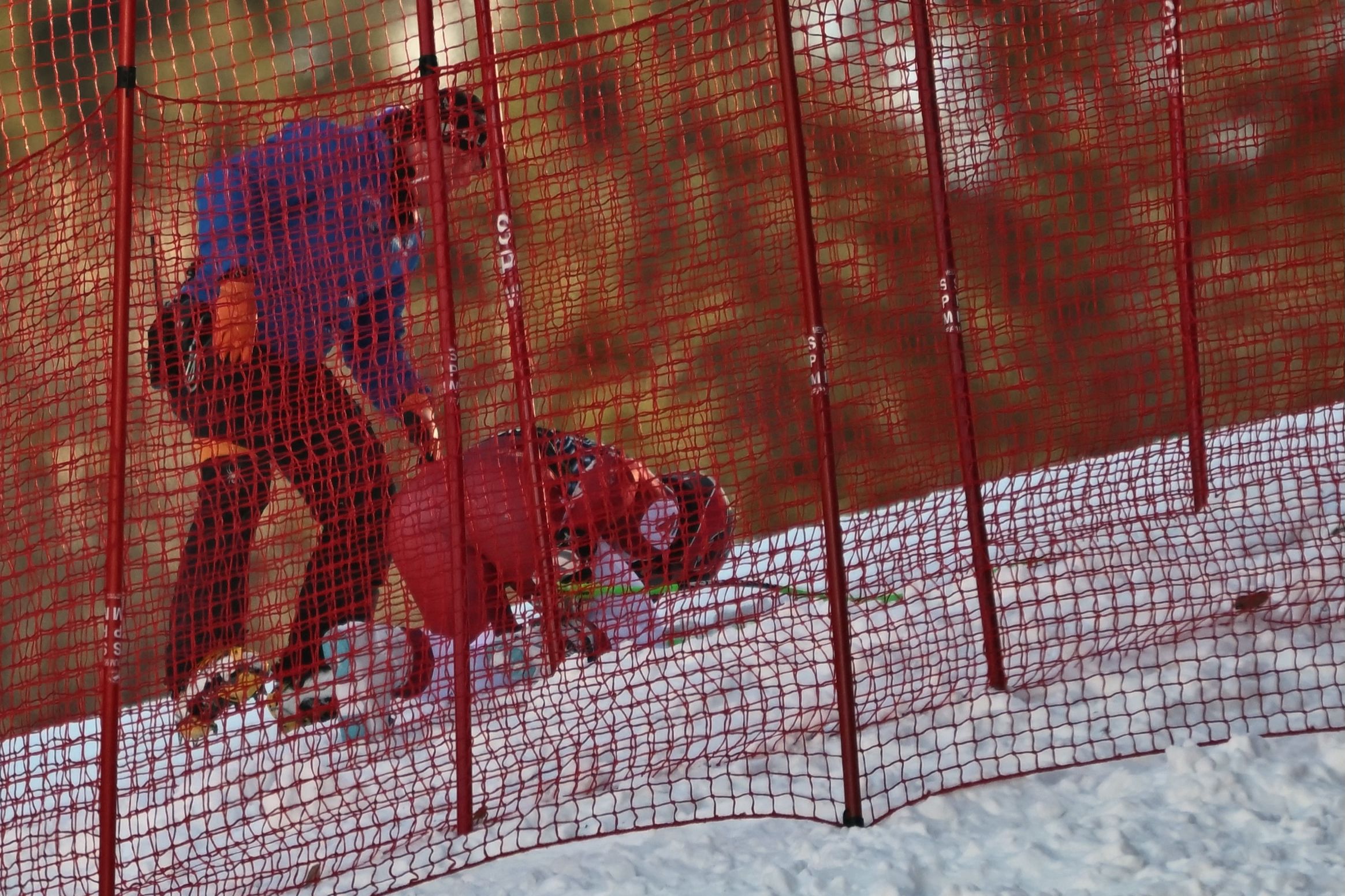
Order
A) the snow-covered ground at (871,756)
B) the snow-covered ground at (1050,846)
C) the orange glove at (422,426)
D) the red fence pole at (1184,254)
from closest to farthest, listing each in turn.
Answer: the snow-covered ground at (1050,846) → the snow-covered ground at (871,756) → the orange glove at (422,426) → the red fence pole at (1184,254)

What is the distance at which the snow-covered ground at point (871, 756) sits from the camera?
2.62 m

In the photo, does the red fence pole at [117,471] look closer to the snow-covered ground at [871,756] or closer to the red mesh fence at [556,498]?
the red mesh fence at [556,498]

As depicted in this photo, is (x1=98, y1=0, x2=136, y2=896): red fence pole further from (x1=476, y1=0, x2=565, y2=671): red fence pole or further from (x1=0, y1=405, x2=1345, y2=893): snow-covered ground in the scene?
(x1=476, y1=0, x2=565, y2=671): red fence pole

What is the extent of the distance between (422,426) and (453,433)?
1.04 feet

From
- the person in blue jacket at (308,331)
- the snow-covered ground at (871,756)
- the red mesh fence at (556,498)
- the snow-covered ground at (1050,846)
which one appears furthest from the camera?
the person in blue jacket at (308,331)

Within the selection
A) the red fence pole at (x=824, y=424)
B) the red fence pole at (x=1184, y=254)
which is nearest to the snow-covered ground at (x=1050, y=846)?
the red fence pole at (x=824, y=424)

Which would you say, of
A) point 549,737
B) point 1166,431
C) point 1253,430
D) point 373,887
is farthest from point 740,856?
point 1253,430

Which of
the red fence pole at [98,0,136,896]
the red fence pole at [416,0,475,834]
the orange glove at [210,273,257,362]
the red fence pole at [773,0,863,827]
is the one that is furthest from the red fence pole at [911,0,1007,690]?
the red fence pole at [98,0,136,896]

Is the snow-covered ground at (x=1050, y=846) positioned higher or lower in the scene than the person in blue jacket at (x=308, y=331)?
lower

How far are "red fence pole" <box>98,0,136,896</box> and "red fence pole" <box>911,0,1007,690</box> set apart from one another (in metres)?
1.81

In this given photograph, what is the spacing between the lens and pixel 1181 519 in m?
3.98

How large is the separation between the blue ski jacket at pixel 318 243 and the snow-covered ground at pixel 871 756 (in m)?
0.90

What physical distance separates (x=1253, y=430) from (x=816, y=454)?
149cm

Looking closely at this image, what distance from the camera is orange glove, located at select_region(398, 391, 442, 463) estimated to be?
124 inches
